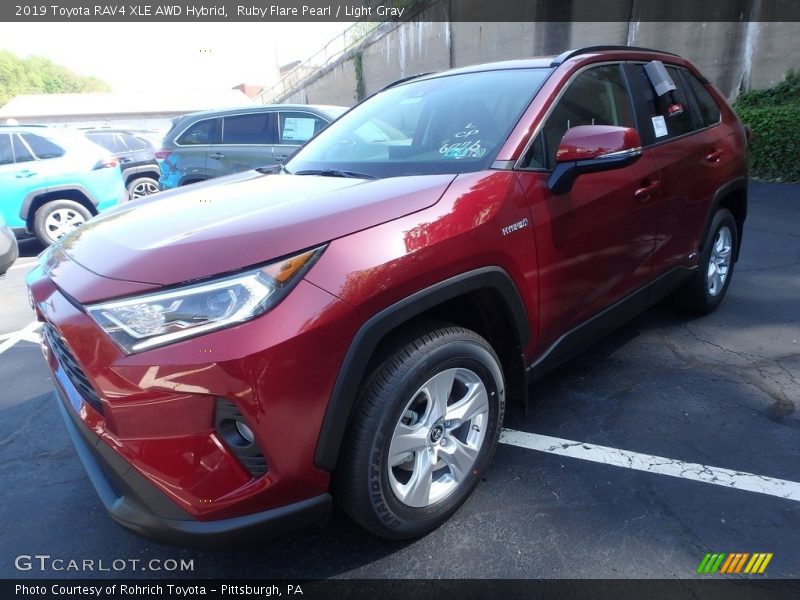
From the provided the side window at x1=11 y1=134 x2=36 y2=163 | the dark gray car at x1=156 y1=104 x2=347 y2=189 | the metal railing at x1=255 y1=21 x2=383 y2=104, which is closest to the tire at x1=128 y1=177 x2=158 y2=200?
the side window at x1=11 y1=134 x2=36 y2=163

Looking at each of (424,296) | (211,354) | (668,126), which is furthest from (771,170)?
(211,354)

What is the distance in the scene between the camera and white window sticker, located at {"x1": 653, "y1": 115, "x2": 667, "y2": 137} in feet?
9.93

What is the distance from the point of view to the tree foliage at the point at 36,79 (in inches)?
3258

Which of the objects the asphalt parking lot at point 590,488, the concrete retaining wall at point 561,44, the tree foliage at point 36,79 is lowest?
the asphalt parking lot at point 590,488

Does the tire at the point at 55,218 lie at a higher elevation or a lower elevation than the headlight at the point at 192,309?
lower

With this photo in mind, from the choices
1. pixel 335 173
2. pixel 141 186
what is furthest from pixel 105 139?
pixel 335 173

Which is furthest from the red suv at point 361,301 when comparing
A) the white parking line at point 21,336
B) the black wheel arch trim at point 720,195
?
the white parking line at point 21,336

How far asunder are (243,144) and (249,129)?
257 millimetres

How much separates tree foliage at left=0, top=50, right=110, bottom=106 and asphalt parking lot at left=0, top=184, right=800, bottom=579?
96.0 metres

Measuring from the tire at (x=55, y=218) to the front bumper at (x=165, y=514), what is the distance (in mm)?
6967

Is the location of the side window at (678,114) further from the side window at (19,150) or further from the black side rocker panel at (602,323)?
the side window at (19,150)

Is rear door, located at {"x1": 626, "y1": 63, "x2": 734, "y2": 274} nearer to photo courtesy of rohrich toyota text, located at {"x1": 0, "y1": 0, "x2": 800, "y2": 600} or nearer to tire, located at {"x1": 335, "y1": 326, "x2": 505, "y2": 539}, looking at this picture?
photo courtesy of rohrich toyota text, located at {"x1": 0, "y1": 0, "x2": 800, "y2": 600}

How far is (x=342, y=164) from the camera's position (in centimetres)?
264

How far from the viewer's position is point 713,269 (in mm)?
3883
